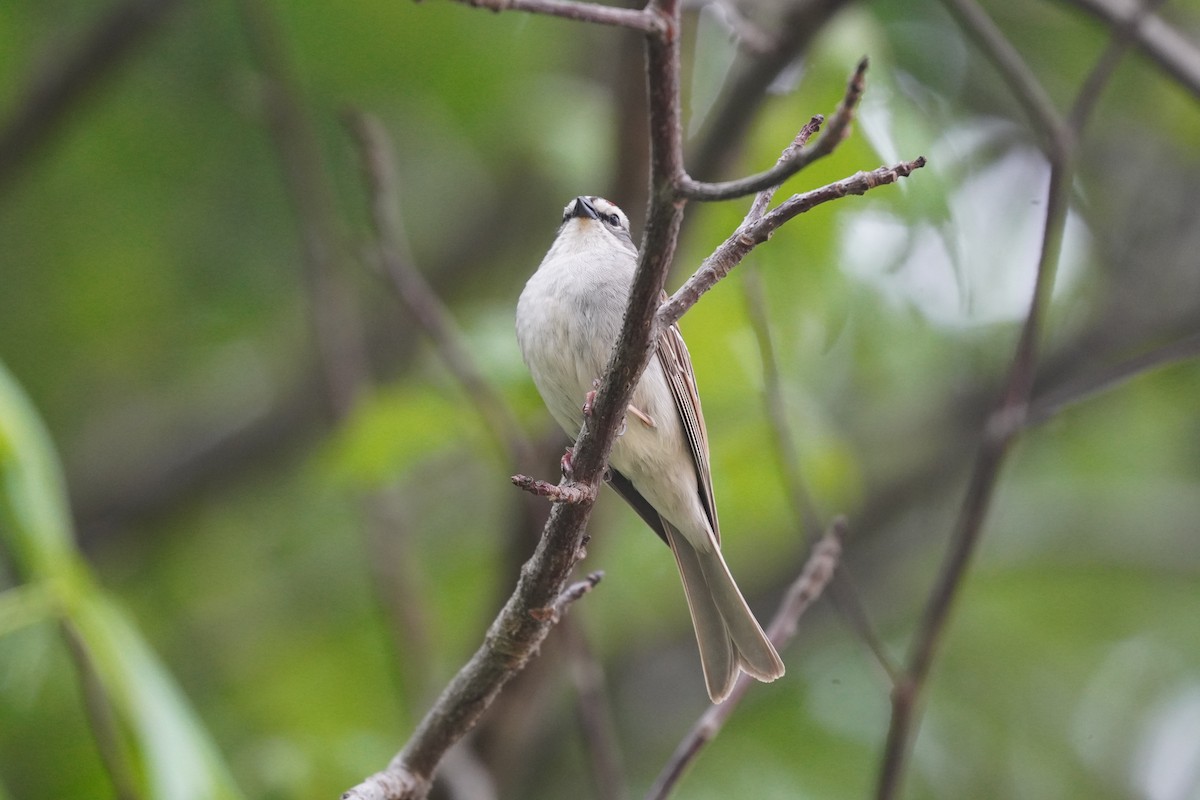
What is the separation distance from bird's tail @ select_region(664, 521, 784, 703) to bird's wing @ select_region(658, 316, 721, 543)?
128 mm

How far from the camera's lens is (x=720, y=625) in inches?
154

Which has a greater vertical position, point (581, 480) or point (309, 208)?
point (309, 208)

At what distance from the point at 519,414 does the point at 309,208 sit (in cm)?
159

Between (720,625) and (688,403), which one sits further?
(688,403)

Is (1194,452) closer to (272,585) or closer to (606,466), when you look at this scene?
(272,585)

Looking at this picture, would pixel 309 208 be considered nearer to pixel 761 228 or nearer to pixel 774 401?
pixel 774 401

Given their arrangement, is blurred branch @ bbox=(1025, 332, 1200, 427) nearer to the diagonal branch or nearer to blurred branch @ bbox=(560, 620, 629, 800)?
blurred branch @ bbox=(560, 620, 629, 800)

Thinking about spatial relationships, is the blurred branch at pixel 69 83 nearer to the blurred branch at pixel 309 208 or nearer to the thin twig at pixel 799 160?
the blurred branch at pixel 309 208

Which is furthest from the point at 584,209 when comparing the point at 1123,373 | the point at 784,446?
the point at 1123,373

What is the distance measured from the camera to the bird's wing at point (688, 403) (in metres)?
4.07

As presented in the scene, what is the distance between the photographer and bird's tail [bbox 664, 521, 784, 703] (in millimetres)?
3701

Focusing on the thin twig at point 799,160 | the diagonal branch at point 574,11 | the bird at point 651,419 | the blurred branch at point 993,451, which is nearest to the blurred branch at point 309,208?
the bird at point 651,419

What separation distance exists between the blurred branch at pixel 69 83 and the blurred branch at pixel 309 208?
18.4 inches

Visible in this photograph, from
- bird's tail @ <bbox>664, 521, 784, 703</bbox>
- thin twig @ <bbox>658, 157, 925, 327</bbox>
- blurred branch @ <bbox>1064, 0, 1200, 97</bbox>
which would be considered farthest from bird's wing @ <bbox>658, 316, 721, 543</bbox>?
blurred branch @ <bbox>1064, 0, 1200, 97</bbox>
